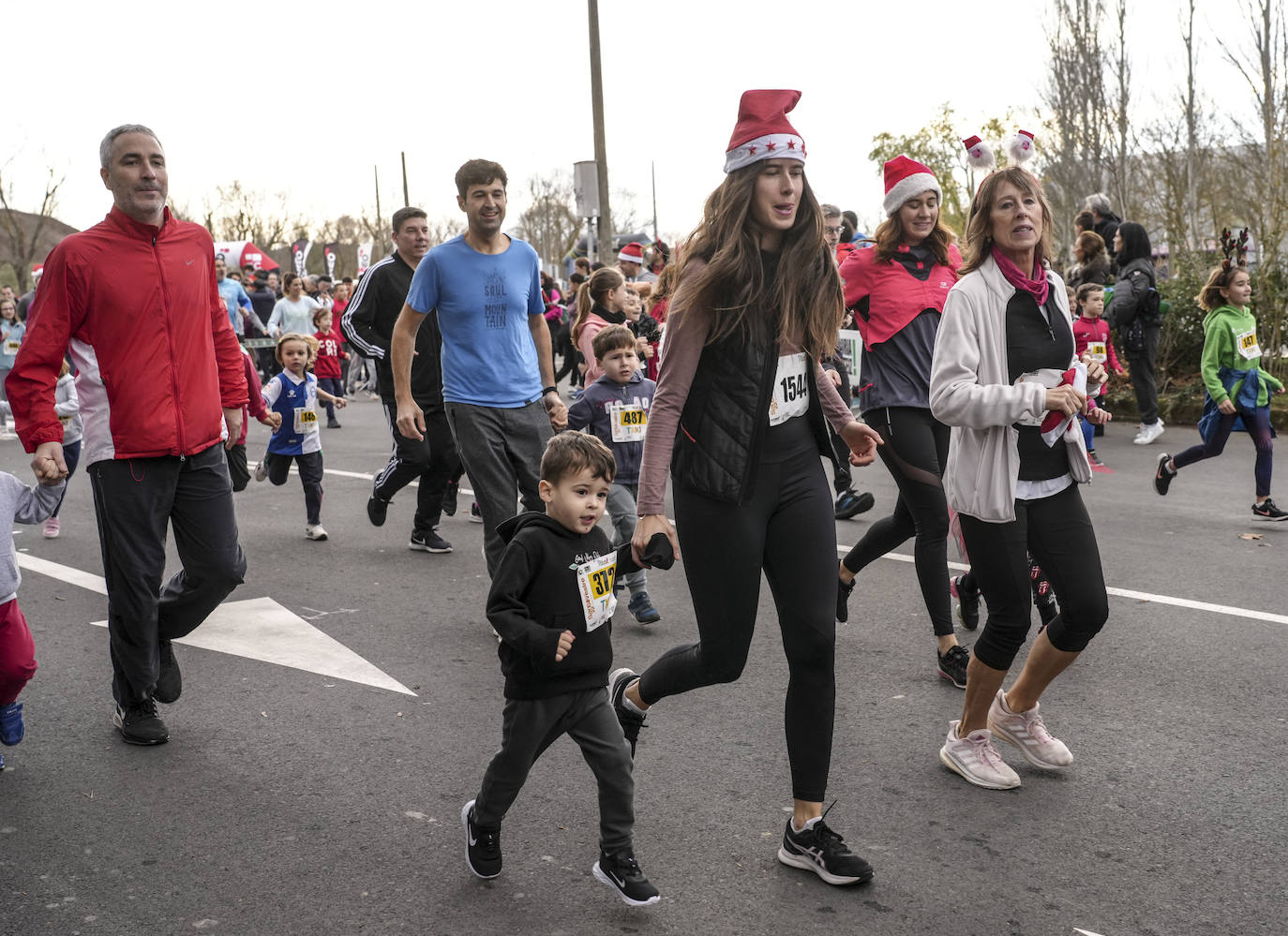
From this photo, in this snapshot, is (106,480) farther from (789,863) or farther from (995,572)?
(995,572)

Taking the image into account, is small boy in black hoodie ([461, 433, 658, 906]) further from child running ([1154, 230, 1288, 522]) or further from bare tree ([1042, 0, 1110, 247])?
bare tree ([1042, 0, 1110, 247])

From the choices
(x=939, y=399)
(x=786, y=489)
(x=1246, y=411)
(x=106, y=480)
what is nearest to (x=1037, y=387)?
(x=939, y=399)

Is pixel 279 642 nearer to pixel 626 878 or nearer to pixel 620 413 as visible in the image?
pixel 620 413

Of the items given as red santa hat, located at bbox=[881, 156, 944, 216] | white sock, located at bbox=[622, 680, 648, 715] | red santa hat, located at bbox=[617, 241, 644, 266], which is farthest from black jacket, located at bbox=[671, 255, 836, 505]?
red santa hat, located at bbox=[617, 241, 644, 266]

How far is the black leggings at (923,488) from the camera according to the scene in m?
5.23

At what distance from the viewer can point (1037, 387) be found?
384 centimetres

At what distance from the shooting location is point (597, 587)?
339 cm

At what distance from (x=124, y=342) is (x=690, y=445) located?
2017 mm

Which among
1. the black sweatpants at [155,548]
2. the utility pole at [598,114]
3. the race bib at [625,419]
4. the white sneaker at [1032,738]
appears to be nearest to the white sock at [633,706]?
the white sneaker at [1032,738]

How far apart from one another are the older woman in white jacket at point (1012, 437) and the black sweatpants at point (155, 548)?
8.14 ft

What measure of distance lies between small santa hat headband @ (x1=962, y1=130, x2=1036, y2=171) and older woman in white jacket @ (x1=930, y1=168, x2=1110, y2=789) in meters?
0.41

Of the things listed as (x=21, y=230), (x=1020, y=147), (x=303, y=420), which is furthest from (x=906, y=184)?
(x=21, y=230)

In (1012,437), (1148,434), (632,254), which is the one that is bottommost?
(1148,434)

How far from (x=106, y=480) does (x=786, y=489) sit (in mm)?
2335
